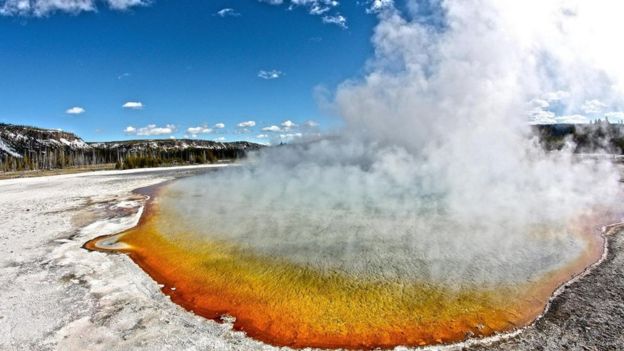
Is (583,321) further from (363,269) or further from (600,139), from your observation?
(600,139)

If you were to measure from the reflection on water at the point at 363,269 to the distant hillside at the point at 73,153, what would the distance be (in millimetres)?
67262

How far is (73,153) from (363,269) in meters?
129

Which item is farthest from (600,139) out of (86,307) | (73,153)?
(73,153)

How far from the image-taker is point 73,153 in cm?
11481

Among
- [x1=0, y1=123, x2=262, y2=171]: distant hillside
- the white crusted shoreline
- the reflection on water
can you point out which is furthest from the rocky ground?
[x1=0, y1=123, x2=262, y2=171]: distant hillside

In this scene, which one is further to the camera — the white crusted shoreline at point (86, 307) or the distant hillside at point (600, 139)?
the distant hillside at point (600, 139)

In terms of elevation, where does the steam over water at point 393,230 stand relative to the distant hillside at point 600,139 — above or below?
below

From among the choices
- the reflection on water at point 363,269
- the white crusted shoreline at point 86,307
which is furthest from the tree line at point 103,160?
the reflection on water at point 363,269

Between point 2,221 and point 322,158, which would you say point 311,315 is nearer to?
point 2,221

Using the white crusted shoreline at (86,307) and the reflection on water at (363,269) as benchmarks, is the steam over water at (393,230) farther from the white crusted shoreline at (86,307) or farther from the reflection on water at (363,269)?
the white crusted shoreline at (86,307)

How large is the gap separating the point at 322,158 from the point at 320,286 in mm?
35555

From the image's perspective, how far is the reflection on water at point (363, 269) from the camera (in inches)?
276

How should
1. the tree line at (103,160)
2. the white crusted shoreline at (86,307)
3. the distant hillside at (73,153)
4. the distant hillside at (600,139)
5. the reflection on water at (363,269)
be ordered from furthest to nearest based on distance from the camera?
the distant hillside at (73,153), the tree line at (103,160), the distant hillside at (600,139), the reflection on water at (363,269), the white crusted shoreline at (86,307)

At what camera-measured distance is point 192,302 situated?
26.6 feet
